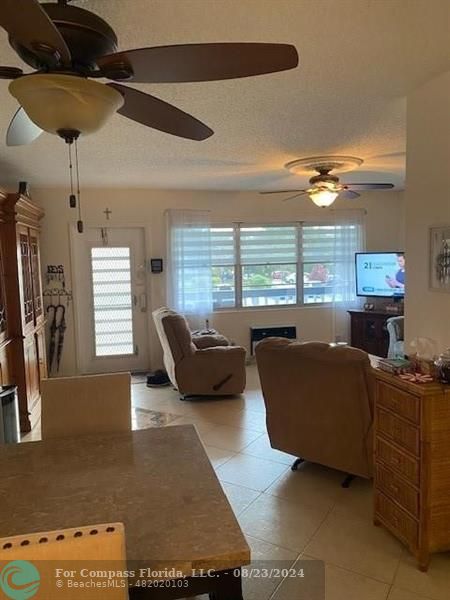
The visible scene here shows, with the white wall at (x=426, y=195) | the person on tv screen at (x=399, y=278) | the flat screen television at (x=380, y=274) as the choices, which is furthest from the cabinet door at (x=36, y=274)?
the person on tv screen at (x=399, y=278)

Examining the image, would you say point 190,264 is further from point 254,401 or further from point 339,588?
point 339,588

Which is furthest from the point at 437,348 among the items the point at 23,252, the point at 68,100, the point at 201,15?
the point at 23,252

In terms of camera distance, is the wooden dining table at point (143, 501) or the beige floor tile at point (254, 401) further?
the beige floor tile at point (254, 401)

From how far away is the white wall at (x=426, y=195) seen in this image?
2.43 metres

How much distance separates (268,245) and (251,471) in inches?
157

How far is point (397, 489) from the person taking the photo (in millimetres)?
2342

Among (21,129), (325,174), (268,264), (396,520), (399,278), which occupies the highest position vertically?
(325,174)

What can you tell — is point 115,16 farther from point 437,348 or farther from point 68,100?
point 437,348

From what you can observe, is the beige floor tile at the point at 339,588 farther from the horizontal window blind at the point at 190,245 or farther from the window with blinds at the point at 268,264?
the window with blinds at the point at 268,264

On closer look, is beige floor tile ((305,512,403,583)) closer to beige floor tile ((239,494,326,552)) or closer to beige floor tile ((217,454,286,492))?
beige floor tile ((239,494,326,552))

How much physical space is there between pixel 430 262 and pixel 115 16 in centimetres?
203

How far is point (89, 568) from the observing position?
91 centimetres

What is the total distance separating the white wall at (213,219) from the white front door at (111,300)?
11cm

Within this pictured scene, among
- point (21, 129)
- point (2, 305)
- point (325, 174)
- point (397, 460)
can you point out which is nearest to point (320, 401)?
point (397, 460)
